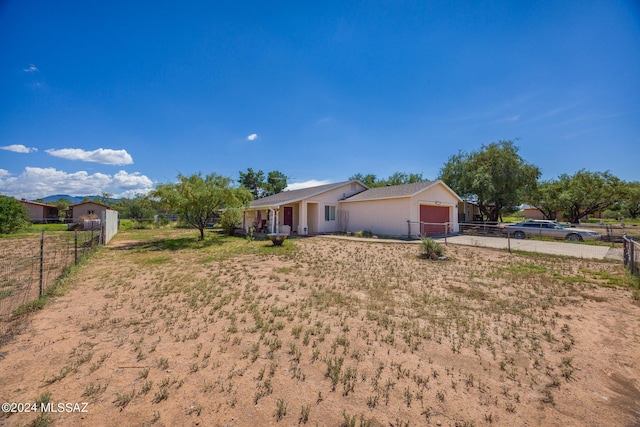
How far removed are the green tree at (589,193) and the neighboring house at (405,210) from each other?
38.1ft

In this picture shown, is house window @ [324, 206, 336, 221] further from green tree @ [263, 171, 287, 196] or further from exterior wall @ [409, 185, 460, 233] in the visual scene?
green tree @ [263, 171, 287, 196]

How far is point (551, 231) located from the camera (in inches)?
636

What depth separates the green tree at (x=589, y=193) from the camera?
23438mm

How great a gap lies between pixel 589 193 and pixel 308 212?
2501 centimetres

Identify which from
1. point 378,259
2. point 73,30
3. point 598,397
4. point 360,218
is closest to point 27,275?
point 73,30

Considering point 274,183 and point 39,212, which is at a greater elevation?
point 274,183

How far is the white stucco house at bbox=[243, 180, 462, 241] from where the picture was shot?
716 inches

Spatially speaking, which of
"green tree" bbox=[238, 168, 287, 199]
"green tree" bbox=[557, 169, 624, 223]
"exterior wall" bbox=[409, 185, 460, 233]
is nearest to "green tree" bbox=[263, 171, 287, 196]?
"green tree" bbox=[238, 168, 287, 199]

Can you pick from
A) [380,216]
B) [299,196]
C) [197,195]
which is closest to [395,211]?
[380,216]

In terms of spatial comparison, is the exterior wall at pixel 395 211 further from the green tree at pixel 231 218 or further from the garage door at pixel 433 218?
the green tree at pixel 231 218

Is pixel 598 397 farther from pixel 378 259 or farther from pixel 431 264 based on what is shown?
pixel 378 259

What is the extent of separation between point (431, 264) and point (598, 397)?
6757 mm

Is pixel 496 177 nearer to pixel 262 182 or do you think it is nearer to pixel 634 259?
pixel 634 259

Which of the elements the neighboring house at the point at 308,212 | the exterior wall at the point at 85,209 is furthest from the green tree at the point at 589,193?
the exterior wall at the point at 85,209
